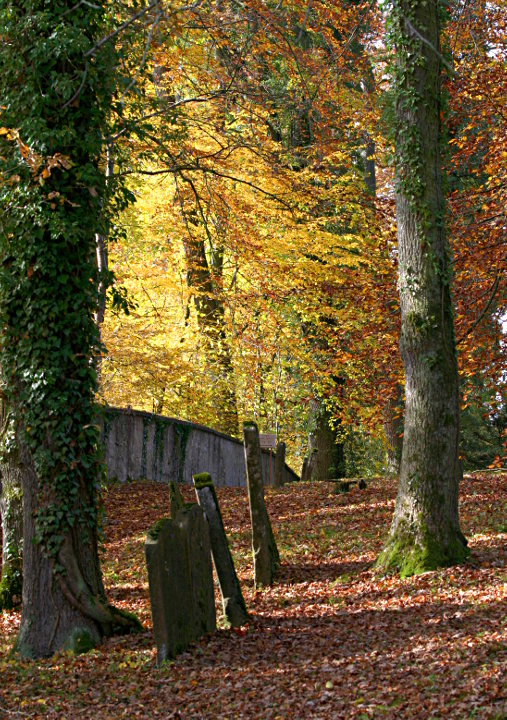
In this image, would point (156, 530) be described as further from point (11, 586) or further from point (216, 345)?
point (216, 345)

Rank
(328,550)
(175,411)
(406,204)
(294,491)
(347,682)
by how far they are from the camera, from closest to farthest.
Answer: (347,682), (406,204), (328,550), (294,491), (175,411)

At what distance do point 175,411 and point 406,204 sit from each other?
14.5 metres

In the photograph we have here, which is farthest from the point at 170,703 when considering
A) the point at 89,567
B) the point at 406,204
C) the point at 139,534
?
the point at 139,534

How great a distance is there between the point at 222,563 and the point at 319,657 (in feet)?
4.98

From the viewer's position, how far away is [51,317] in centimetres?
770

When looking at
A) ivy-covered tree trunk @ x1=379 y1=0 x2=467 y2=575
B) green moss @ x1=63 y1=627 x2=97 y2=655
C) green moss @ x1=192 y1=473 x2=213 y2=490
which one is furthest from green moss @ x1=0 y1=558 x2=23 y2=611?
ivy-covered tree trunk @ x1=379 y1=0 x2=467 y2=575

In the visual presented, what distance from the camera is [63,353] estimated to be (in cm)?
775

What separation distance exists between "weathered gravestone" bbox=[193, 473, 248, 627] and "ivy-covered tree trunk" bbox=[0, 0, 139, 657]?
1030 millimetres

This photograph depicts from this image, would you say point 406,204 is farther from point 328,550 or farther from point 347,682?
point 347,682

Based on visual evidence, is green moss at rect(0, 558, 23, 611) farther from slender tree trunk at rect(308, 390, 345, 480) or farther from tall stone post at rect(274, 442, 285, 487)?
slender tree trunk at rect(308, 390, 345, 480)

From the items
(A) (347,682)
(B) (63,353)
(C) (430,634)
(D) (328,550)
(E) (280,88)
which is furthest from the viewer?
(E) (280,88)

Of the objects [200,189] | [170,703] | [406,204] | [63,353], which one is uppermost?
[200,189]

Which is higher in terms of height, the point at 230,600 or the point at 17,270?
the point at 17,270

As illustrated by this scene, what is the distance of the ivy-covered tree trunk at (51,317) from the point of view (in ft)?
25.2
